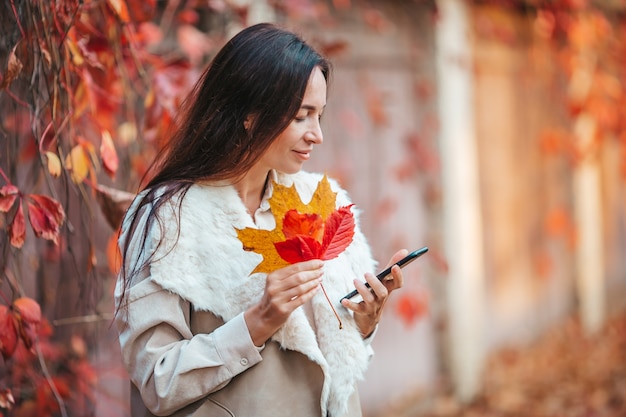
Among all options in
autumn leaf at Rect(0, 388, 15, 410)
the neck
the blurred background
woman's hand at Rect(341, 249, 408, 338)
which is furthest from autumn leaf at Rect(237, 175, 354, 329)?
autumn leaf at Rect(0, 388, 15, 410)

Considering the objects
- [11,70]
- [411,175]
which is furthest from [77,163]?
[411,175]

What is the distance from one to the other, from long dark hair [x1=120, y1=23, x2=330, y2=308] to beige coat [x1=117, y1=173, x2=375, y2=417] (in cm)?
5

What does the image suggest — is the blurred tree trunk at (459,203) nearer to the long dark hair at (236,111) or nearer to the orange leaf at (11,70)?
the long dark hair at (236,111)

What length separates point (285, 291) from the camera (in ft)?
5.79

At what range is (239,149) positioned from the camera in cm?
197

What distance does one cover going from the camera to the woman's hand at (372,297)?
191cm

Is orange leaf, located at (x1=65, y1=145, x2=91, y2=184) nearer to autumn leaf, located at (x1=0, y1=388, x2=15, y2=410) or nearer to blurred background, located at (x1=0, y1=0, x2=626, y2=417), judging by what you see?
blurred background, located at (x1=0, y1=0, x2=626, y2=417)

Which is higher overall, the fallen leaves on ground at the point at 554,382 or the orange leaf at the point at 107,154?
the orange leaf at the point at 107,154

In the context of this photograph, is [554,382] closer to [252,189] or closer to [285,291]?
[252,189]

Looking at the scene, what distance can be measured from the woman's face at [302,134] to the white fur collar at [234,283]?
14 cm

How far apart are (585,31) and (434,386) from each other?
2.60 metres

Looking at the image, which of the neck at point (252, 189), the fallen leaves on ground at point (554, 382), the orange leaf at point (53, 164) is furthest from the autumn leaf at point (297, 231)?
the fallen leaves on ground at point (554, 382)

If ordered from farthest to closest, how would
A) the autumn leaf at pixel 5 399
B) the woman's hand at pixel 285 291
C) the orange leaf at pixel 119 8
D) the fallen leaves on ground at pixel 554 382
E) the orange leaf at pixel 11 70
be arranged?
the fallen leaves on ground at pixel 554 382 → the orange leaf at pixel 119 8 → the autumn leaf at pixel 5 399 → the orange leaf at pixel 11 70 → the woman's hand at pixel 285 291

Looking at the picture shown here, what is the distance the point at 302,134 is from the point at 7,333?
2.93 ft
